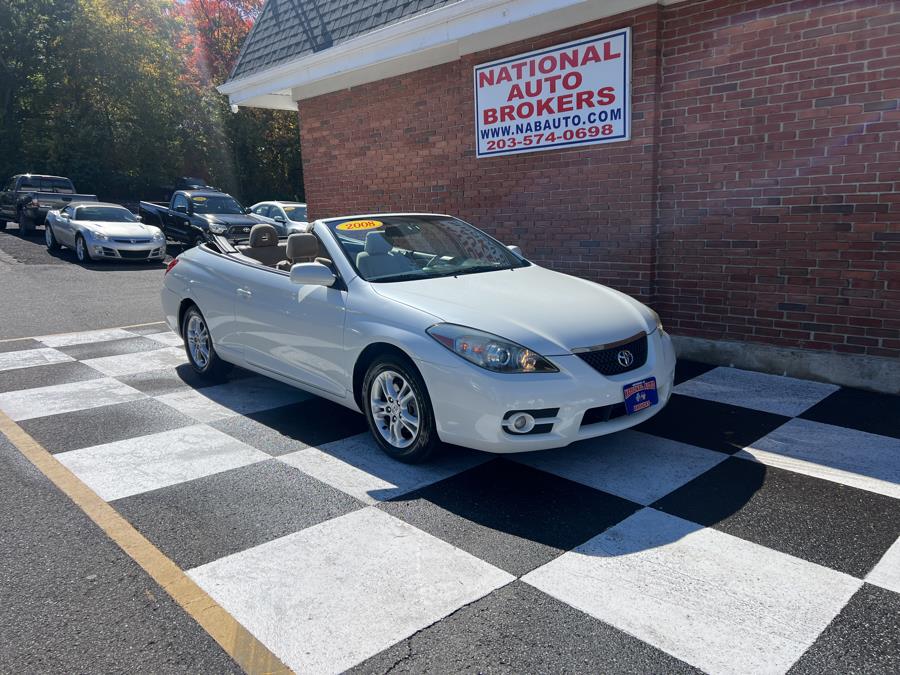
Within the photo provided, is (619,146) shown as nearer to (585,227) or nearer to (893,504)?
(585,227)

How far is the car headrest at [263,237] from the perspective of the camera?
6.57 m

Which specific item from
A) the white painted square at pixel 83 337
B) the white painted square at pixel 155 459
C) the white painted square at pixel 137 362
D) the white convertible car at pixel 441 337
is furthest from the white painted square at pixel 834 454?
the white painted square at pixel 83 337

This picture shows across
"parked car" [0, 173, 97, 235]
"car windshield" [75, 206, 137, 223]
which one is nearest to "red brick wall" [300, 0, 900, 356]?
"car windshield" [75, 206, 137, 223]

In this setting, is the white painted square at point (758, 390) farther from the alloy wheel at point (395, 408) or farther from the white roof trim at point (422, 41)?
the white roof trim at point (422, 41)

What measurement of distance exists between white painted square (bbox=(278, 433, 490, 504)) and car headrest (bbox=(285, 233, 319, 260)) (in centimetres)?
147

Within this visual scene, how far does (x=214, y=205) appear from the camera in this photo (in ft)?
64.8

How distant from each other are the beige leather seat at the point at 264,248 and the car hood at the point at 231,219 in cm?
1260

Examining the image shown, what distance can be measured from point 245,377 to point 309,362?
1.99 m

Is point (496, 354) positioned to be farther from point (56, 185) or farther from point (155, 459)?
point (56, 185)

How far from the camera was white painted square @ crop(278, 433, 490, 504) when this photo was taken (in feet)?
13.7

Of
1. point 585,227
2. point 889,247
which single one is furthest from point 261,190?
point 889,247

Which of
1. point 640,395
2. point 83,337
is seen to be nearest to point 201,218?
point 83,337

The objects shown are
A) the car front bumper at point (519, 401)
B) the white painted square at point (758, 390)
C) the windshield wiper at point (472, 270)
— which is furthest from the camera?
the white painted square at point (758, 390)

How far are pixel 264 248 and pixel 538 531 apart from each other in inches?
163
